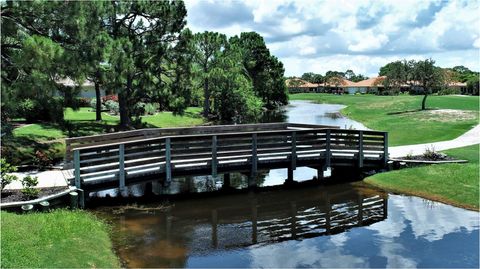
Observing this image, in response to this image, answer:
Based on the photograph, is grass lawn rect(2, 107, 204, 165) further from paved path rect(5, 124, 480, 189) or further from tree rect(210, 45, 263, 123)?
tree rect(210, 45, 263, 123)

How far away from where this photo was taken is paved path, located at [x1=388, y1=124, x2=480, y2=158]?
2512 centimetres

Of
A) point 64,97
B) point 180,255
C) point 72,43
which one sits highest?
point 72,43

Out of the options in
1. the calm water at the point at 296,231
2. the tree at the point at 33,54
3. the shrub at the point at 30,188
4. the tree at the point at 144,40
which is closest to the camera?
the calm water at the point at 296,231

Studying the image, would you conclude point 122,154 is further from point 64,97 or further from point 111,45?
point 111,45

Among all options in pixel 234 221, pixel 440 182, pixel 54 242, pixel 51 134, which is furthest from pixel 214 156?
pixel 51 134

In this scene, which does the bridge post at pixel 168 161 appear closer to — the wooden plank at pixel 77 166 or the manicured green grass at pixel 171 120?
the wooden plank at pixel 77 166

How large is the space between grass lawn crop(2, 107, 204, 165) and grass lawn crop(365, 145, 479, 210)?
16362mm

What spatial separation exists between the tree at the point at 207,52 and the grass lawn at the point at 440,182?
4207 centimetres

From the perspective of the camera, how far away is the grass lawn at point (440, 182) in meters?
18.1

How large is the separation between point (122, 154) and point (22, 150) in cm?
1083

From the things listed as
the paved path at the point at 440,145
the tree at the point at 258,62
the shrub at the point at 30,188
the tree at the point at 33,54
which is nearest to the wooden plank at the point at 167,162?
the shrub at the point at 30,188

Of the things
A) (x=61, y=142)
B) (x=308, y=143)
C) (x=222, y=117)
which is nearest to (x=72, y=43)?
(x=61, y=142)

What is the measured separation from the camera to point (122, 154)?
1698cm

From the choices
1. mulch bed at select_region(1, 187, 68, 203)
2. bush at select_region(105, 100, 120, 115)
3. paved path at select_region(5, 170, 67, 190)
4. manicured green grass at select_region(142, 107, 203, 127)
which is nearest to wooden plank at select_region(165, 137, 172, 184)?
paved path at select_region(5, 170, 67, 190)
